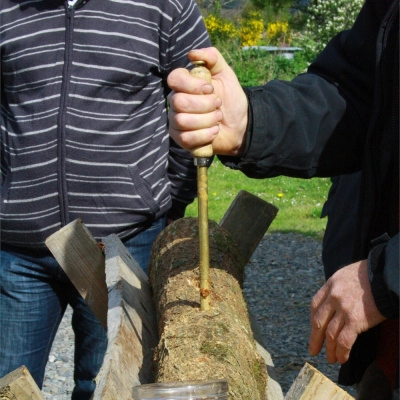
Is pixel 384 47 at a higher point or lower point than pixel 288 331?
higher

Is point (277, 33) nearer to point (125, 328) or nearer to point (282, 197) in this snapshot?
point (282, 197)

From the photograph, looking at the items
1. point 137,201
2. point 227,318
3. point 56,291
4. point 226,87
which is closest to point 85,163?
point 137,201

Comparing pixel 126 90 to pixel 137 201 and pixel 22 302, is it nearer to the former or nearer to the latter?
pixel 137 201

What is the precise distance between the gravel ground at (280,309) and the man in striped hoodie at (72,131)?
1519mm

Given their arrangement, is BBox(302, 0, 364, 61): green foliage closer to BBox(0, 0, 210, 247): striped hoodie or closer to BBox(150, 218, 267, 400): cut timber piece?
BBox(0, 0, 210, 247): striped hoodie

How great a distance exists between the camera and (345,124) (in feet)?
7.24

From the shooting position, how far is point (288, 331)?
5598 millimetres

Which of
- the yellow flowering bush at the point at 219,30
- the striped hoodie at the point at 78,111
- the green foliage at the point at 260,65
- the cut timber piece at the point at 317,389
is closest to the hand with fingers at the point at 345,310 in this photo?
the cut timber piece at the point at 317,389

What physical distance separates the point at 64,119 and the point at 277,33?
1970 cm

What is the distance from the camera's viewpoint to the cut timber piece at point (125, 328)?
5.83 feet

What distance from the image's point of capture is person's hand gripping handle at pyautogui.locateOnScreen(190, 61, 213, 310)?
6.50ft

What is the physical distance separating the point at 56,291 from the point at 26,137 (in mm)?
623

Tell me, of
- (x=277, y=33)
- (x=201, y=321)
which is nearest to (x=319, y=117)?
(x=201, y=321)

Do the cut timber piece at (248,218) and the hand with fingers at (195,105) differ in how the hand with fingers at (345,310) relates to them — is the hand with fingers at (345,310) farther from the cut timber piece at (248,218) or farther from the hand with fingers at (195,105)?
the cut timber piece at (248,218)
